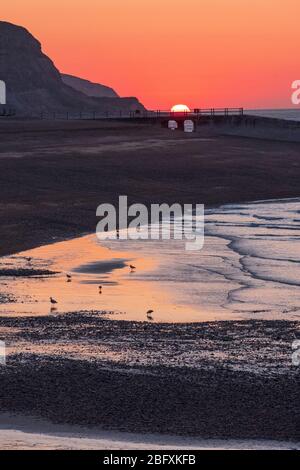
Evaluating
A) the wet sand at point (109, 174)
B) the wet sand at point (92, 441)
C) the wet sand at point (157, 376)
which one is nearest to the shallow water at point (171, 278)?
the wet sand at point (157, 376)

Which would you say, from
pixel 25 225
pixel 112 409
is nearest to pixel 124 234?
pixel 25 225

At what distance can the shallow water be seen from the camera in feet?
60.6

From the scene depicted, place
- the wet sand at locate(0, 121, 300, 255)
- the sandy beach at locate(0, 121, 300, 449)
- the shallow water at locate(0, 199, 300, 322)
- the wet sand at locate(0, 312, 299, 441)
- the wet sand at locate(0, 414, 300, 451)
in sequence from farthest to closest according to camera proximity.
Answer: the wet sand at locate(0, 121, 300, 255) < the shallow water at locate(0, 199, 300, 322) < the wet sand at locate(0, 312, 299, 441) < the sandy beach at locate(0, 121, 300, 449) < the wet sand at locate(0, 414, 300, 451)

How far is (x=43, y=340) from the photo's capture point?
1572cm

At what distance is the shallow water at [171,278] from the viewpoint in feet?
60.6

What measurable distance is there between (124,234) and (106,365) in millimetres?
15382

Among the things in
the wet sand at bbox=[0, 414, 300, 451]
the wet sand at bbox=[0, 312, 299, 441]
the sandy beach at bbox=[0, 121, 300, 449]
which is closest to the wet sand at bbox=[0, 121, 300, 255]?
the sandy beach at bbox=[0, 121, 300, 449]

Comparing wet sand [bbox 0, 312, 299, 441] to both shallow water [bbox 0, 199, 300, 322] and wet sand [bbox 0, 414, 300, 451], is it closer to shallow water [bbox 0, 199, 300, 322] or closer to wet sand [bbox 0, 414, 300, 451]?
wet sand [bbox 0, 414, 300, 451]

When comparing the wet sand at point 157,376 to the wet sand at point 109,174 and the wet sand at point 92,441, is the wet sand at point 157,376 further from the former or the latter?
the wet sand at point 109,174

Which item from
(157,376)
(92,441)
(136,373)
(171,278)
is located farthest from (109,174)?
(92,441)

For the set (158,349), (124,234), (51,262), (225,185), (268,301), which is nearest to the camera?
(158,349)

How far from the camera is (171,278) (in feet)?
72.0
